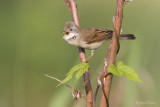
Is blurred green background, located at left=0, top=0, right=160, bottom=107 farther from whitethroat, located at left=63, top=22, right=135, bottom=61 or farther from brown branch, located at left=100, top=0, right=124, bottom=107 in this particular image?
brown branch, located at left=100, top=0, right=124, bottom=107

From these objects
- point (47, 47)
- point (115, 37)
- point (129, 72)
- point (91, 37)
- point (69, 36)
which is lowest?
point (47, 47)

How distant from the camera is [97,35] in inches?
164

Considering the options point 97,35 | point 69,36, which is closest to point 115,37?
point 69,36

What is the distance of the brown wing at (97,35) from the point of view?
4090 millimetres

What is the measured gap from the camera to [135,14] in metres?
6.91

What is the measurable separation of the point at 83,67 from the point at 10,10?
211 inches

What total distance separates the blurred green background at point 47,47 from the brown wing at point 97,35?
285 millimetres

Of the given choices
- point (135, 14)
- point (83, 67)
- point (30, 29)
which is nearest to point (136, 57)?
point (83, 67)

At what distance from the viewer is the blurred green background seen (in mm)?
3510

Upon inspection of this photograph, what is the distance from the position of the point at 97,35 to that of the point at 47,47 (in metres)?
2.13

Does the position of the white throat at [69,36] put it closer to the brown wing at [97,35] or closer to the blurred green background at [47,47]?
the brown wing at [97,35]

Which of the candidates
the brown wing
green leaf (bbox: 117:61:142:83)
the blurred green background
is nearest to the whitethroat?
the brown wing

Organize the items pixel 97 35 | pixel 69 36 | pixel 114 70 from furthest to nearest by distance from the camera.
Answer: pixel 97 35 → pixel 69 36 → pixel 114 70

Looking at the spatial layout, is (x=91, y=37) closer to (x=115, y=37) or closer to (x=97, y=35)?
(x=97, y=35)
